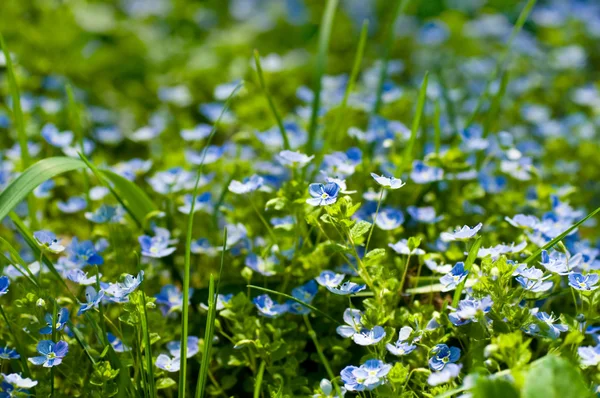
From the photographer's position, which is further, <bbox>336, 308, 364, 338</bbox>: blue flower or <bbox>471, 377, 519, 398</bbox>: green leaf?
<bbox>336, 308, 364, 338</bbox>: blue flower

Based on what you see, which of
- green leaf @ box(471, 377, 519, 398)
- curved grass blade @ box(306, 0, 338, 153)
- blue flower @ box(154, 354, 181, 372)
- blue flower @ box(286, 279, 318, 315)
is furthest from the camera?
curved grass blade @ box(306, 0, 338, 153)

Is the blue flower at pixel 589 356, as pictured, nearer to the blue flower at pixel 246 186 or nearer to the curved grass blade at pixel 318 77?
the blue flower at pixel 246 186

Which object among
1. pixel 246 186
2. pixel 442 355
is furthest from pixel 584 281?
pixel 246 186

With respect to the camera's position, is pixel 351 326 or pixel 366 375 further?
pixel 351 326

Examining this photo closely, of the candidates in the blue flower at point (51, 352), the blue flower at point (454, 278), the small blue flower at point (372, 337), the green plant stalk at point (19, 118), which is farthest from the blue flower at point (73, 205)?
the blue flower at point (454, 278)

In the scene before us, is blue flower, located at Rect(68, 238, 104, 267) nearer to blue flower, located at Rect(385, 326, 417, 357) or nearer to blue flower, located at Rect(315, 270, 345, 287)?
blue flower, located at Rect(315, 270, 345, 287)

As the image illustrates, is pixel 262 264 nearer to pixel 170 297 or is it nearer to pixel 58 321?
pixel 170 297

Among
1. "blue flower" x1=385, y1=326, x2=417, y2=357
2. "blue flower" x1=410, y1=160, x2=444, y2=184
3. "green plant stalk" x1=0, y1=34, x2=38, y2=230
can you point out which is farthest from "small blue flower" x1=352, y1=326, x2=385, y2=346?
"green plant stalk" x1=0, y1=34, x2=38, y2=230
